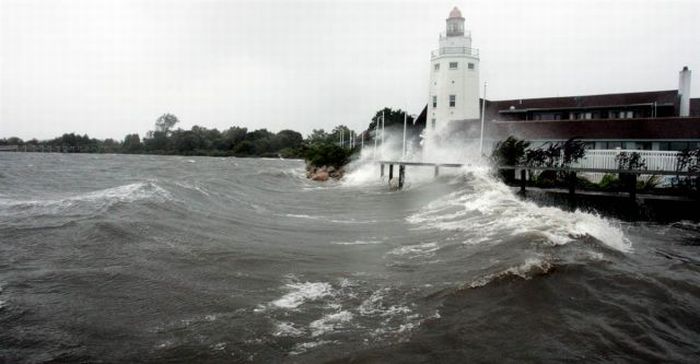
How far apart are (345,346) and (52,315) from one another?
157 inches

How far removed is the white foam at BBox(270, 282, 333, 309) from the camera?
6.94 meters

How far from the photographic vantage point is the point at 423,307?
6500 millimetres

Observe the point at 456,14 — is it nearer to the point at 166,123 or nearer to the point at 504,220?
the point at 504,220

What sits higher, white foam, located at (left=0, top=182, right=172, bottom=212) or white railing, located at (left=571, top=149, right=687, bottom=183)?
white railing, located at (left=571, top=149, right=687, bottom=183)

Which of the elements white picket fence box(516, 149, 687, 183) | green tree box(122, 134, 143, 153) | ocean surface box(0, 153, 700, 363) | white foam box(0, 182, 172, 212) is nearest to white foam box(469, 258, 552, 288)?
ocean surface box(0, 153, 700, 363)

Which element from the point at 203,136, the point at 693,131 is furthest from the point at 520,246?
the point at 203,136

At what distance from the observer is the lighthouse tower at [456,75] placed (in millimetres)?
42062

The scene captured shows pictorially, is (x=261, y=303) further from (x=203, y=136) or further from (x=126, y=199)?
(x=203, y=136)

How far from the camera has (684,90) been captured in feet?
102

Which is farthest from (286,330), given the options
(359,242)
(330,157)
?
(330,157)

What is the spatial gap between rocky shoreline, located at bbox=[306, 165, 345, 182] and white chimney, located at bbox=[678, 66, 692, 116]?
84.3 ft

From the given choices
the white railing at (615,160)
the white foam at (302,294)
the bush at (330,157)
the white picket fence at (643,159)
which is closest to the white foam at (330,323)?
the white foam at (302,294)

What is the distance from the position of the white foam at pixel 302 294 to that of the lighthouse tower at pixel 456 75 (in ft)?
120

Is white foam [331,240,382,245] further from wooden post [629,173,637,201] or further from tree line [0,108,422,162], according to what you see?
tree line [0,108,422,162]
